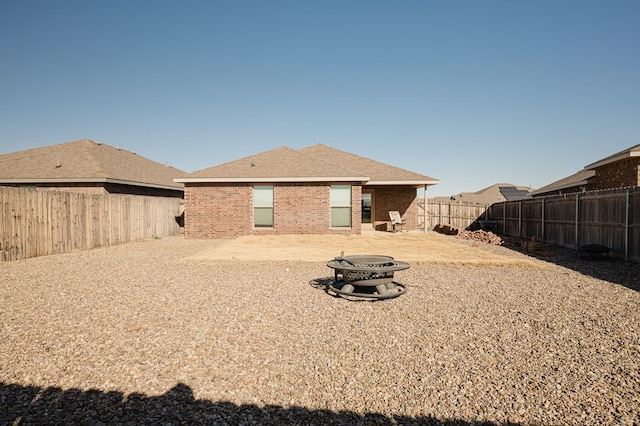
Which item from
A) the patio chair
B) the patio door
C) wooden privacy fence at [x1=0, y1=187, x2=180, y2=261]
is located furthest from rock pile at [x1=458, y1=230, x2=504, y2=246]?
wooden privacy fence at [x1=0, y1=187, x2=180, y2=261]

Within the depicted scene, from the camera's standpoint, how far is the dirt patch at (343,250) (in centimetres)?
984

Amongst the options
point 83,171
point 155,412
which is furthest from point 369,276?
point 83,171

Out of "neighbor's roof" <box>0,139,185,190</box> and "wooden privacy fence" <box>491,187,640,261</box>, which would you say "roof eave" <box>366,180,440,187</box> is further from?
"neighbor's roof" <box>0,139,185,190</box>

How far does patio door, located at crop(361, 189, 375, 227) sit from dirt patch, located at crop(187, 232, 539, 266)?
5294 millimetres

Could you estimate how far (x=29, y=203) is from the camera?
10.8m

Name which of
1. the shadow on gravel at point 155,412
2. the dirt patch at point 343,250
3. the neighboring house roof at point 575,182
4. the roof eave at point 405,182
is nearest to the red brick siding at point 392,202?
the roof eave at point 405,182

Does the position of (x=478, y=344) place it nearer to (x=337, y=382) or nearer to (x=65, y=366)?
(x=337, y=382)

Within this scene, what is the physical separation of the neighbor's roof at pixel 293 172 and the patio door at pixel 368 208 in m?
1.50

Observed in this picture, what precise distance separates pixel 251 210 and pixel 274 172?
2138 mm

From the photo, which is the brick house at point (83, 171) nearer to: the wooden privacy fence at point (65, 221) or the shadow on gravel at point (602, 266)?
the wooden privacy fence at point (65, 221)

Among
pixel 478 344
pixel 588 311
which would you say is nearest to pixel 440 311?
pixel 478 344

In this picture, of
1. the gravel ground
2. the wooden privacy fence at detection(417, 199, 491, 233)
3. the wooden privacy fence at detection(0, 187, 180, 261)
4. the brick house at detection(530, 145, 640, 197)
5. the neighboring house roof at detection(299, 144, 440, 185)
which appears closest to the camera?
the gravel ground

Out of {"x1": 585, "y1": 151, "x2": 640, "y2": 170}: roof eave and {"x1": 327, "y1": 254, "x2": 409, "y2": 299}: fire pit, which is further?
{"x1": 585, "y1": 151, "x2": 640, "y2": 170}: roof eave

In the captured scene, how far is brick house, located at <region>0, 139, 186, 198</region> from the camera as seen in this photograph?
1808cm
